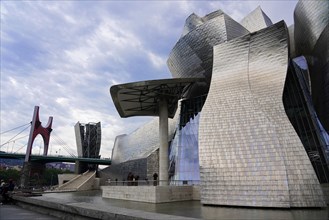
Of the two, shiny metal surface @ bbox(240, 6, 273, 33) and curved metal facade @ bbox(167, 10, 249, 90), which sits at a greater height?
shiny metal surface @ bbox(240, 6, 273, 33)

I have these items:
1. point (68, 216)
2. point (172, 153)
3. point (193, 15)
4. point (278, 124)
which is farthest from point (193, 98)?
point (68, 216)

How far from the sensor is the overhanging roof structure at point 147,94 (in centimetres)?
2183

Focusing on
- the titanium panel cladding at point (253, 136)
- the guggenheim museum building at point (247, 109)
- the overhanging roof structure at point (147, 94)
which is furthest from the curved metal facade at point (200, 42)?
the titanium panel cladding at point (253, 136)

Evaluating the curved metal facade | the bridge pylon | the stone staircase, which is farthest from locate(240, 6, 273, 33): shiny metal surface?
the bridge pylon

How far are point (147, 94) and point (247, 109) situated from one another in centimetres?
997

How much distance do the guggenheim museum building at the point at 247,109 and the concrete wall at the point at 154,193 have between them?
2.13 meters

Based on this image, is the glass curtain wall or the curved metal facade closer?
the glass curtain wall

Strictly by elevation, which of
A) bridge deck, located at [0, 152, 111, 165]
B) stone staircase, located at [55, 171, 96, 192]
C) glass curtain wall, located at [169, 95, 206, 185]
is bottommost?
stone staircase, located at [55, 171, 96, 192]

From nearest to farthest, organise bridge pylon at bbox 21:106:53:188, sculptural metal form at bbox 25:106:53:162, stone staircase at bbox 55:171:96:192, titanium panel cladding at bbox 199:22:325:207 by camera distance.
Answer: titanium panel cladding at bbox 199:22:325:207 < stone staircase at bbox 55:171:96:192 < bridge pylon at bbox 21:106:53:188 < sculptural metal form at bbox 25:106:53:162

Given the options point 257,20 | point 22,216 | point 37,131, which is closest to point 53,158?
point 37,131

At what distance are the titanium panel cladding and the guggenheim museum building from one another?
5 centimetres

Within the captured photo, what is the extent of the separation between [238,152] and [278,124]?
262 cm

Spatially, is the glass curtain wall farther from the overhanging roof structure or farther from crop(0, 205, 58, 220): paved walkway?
crop(0, 205, 58, 220): paved walkway

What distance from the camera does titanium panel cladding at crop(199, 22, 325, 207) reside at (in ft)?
41.8
